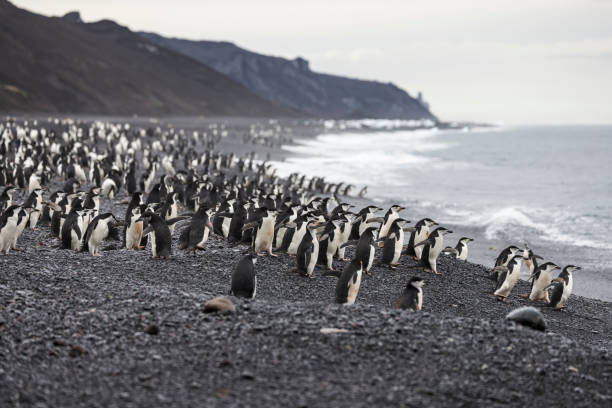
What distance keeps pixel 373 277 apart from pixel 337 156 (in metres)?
44.0

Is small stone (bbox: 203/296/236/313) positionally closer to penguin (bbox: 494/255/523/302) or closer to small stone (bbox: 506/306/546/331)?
small stone (bbox: 506/306/546/331)

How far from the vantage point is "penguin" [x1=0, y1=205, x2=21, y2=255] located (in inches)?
426

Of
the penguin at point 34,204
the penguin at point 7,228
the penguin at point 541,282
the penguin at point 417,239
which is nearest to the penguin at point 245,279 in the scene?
the penguin at point 7,228

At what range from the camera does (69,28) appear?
135 meters

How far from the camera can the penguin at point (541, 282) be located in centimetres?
1202

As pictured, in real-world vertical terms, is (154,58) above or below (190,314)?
above

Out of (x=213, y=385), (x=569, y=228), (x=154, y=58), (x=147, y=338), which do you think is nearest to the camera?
(x=213, y=385)

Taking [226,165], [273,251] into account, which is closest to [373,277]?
[273,251]

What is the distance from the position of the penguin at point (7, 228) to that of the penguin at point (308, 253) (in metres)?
4.75

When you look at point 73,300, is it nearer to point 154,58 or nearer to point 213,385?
point 213,385

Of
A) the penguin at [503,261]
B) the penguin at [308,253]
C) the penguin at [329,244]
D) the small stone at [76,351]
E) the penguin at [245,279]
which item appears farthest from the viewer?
the penguin at [503,261]

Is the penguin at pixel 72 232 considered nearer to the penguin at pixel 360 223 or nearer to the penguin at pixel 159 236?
the penguin at pixel 159 236

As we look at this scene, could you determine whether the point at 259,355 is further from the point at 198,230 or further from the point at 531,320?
the point at 198,230

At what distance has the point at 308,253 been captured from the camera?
35.5 ft
